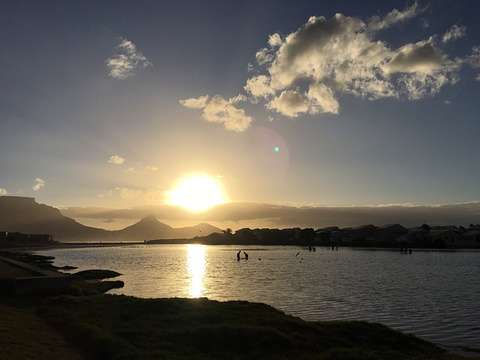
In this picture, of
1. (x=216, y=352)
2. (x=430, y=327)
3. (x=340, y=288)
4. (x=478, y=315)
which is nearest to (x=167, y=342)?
(x=216, y=352)

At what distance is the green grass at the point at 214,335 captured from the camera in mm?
17062

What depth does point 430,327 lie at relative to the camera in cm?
2878

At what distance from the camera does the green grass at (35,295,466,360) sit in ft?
56.0

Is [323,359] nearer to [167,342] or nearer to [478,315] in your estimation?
[167,342]

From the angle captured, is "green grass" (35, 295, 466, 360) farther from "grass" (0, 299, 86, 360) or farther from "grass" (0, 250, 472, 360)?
"grass" (0, 299, 86, 360)

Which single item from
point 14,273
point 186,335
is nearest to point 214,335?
point 186,335

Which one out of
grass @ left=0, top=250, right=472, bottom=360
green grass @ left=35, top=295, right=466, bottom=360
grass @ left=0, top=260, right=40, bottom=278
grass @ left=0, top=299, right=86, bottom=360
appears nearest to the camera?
grass @ left=0, top=299, right=86, bottom=360

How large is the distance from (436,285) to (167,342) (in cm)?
4936

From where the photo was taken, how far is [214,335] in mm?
18953

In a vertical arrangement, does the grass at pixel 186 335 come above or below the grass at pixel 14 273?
below

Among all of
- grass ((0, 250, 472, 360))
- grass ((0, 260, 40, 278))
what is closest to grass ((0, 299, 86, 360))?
grass ((0, 250, 472, 360))

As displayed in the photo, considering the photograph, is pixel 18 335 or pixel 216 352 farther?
pixel 18 335

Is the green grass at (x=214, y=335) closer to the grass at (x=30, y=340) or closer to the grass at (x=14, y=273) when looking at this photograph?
the grass at (x=30, y=340)

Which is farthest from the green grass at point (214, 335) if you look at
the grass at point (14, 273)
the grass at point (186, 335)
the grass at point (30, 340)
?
the grass at point (14, 273)
